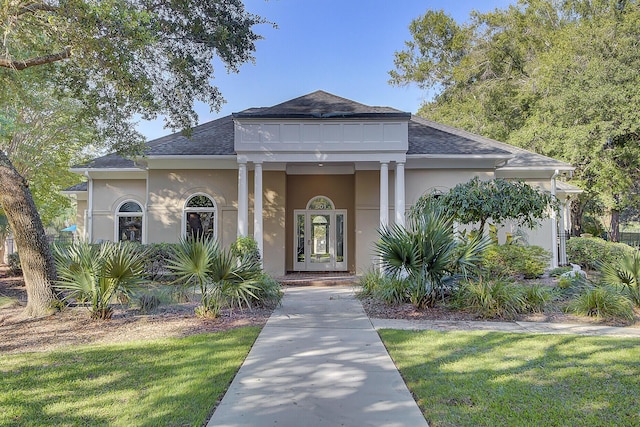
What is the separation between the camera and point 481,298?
8055 millimetres

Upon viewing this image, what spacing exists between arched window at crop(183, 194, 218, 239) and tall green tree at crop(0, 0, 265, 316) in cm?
385

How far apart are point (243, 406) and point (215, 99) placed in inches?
336

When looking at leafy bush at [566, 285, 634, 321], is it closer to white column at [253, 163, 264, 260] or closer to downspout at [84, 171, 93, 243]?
white column at [253, 163, 264, 260]

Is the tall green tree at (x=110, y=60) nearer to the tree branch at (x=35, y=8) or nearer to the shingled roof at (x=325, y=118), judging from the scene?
the tree branch at (x=35, y=8)

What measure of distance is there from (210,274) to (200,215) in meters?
Result: 7.70

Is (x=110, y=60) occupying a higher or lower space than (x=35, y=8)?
lower

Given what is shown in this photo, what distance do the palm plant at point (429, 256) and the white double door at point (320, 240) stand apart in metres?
7.25

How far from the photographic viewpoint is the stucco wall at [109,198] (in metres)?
15.7

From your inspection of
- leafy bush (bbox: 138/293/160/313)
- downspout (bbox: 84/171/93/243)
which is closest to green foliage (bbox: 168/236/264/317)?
leafy bush (bbox: 138/293/160/313)

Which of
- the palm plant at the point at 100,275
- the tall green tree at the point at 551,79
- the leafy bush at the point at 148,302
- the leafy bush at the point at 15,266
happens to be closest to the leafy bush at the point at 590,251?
the tall green tree at the point at 551,79

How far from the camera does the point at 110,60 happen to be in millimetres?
7000

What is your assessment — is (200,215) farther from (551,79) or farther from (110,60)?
(551,79)

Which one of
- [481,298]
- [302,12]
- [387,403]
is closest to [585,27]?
[302,12]

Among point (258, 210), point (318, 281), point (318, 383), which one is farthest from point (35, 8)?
point (318, 281)
